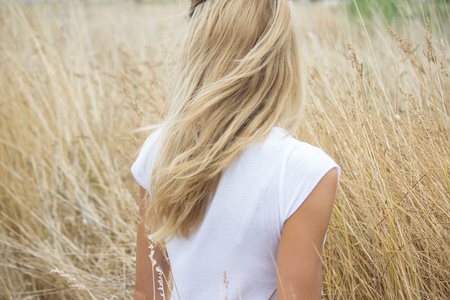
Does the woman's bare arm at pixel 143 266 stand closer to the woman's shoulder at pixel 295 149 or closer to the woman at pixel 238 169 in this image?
the woman at pixel 238 169

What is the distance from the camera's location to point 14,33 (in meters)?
3.37

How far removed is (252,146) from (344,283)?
28.9 inches

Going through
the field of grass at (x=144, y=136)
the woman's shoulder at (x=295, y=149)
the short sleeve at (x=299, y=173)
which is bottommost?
the field of grass at (x=144, y=136)

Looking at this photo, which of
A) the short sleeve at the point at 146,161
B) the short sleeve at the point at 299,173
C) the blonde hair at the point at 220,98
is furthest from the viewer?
the short sleeve at the point at 146,161

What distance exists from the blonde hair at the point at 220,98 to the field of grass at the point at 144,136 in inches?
6.3

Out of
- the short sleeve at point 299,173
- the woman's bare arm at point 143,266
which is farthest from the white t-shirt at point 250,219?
the woman's bare arm at point 143,266

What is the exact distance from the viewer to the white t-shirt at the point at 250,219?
833 millimetres

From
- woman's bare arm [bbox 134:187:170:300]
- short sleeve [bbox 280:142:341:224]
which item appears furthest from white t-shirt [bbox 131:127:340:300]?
woman's bare arm [bbox 134:187:170:300]

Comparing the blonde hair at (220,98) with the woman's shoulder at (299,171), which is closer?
the woman's shoulder at (299,171)

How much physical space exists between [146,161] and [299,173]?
0.44 metres

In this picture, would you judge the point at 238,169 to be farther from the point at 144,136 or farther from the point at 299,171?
the point at 144,136

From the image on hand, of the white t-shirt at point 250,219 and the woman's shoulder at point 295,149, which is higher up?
the woman's shoulder at point 295,149

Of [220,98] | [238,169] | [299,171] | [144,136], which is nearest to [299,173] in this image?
[299,171]

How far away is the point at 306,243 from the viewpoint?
846mm
